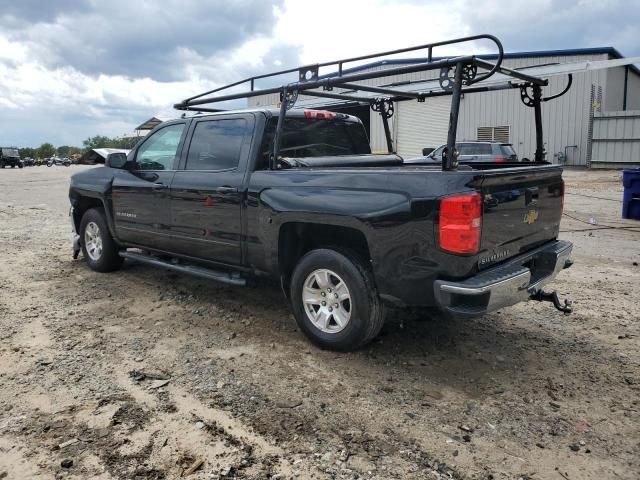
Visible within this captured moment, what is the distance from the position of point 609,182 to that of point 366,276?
18758 millimetres

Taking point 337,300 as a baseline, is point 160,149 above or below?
above

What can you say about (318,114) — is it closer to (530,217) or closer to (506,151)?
(530,217)

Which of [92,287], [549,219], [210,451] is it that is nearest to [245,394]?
[210,451]

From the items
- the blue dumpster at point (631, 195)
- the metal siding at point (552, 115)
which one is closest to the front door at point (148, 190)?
the blue dumpster at point (631, 195)

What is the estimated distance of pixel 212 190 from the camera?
15.7ft

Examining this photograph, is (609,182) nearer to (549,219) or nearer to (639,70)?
(639,70)

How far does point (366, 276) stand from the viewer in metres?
3.79

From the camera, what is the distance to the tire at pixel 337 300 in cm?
379

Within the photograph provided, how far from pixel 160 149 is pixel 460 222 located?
3555mm

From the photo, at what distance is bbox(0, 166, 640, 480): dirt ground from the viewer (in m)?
2.75

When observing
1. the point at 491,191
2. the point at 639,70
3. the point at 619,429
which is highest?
the point at 639,70

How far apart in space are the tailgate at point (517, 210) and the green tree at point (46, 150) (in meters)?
89.8

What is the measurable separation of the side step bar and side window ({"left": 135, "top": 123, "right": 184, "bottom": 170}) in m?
0.97

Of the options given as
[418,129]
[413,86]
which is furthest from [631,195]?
[418,129]
